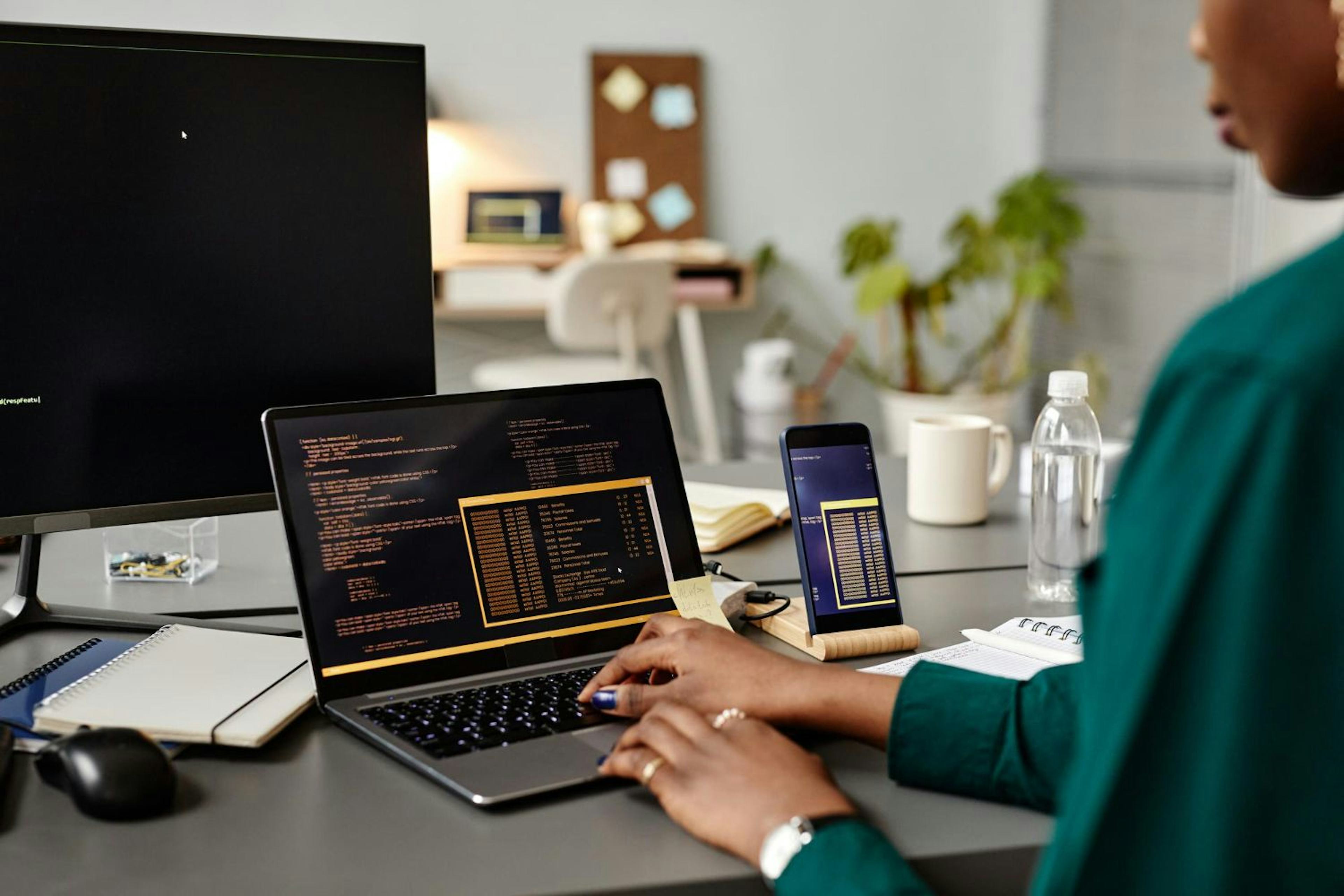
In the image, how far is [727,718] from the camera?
0.87m

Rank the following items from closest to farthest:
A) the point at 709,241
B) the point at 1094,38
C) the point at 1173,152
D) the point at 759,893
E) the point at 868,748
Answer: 1. the point at 759,893
2. the point at 868,748
3. the point at 1173,152
4. the point at 1094,38
5. the point at 709,241

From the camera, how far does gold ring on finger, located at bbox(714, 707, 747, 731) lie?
86cm

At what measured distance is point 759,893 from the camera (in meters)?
0.75

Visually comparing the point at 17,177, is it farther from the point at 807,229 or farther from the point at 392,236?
the point at 807,229

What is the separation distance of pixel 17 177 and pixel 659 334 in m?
2.94

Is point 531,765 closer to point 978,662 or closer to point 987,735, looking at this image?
point 987,735

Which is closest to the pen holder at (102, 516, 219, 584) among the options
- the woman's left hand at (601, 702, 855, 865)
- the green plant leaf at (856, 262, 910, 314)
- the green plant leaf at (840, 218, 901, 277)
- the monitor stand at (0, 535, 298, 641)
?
the monitor stand at (0, 535, 298, 641)

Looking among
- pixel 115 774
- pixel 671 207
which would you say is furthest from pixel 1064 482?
pixel 671 207

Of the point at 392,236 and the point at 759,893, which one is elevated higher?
the point at 392,236

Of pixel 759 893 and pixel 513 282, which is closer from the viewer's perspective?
pixel 759 893

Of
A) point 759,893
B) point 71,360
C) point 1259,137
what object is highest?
point 1259,137

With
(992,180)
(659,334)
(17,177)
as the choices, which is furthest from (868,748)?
(992,180)

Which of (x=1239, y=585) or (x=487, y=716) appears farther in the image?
(x=487, y=716)

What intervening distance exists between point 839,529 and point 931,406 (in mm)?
3311
